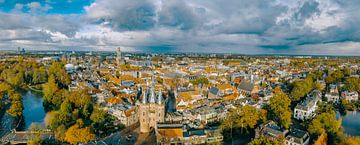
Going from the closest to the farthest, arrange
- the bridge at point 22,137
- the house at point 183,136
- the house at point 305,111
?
the house at point 183,136
the bridge at point 22,137
the house at point 305,111

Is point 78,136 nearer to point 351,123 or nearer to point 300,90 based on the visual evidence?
point 351,123

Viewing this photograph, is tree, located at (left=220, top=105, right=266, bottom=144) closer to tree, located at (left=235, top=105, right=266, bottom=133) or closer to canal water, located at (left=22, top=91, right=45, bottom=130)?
tree, located at (left=235, top=105, right=266, bottom=133)

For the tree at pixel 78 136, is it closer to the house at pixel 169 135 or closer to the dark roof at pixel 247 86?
the house at pixel 169 135

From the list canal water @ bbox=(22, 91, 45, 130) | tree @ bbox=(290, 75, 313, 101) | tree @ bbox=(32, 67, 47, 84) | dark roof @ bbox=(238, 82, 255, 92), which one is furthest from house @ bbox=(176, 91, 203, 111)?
tree @ bbox=(32, 67, 47, 84)

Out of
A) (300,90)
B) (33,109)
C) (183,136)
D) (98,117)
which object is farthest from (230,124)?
(33,109)

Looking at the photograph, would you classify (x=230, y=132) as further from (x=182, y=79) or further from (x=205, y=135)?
(x=182, y=79)

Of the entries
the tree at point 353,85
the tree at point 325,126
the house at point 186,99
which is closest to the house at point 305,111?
the tree at point 325,126

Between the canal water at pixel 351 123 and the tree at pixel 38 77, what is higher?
the tree at pixel 38 77

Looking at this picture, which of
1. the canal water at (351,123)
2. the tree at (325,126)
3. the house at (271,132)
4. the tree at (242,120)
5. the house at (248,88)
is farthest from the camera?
the house at (248,88)
